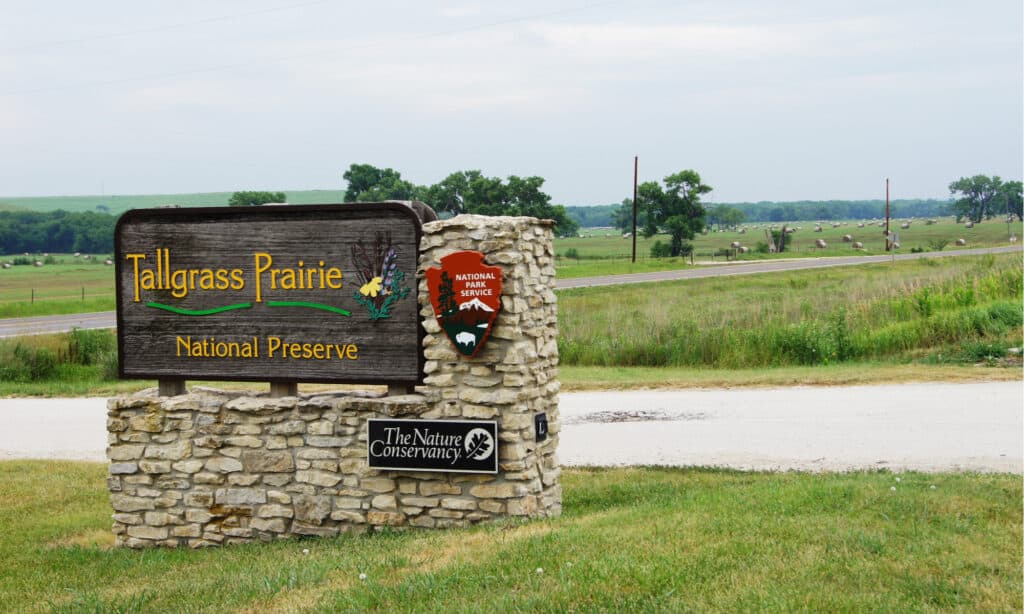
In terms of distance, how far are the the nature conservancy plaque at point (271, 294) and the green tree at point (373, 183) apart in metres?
44.6

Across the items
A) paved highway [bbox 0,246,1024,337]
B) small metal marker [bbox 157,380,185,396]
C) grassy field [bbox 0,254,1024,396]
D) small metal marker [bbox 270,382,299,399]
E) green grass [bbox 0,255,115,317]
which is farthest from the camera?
green grass [bbox 0,255,115,317]

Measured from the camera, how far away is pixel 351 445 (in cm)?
866

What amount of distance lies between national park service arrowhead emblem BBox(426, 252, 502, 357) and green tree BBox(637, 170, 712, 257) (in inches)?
2106

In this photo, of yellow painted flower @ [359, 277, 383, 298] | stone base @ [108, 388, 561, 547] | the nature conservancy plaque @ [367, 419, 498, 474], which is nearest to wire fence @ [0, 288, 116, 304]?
stone base @ [108, 388, 561, 547]

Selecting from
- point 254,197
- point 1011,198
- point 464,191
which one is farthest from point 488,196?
point 1011,198

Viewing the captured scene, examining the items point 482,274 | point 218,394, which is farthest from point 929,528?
point 218,394

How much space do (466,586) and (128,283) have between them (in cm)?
508

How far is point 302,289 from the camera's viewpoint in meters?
8.88

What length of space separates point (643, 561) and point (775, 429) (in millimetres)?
6903

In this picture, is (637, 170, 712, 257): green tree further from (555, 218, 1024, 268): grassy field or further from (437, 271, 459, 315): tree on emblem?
(437, 271, 459, 315): tree on emblem

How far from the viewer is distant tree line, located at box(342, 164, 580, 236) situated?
178ft

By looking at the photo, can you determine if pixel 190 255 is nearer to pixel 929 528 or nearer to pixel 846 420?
pixel 929 528

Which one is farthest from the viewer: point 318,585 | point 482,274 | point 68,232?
point 68,232

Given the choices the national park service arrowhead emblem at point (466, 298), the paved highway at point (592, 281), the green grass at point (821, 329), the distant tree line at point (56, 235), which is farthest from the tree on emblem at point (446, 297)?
the distant tree line at point (56, 235)
